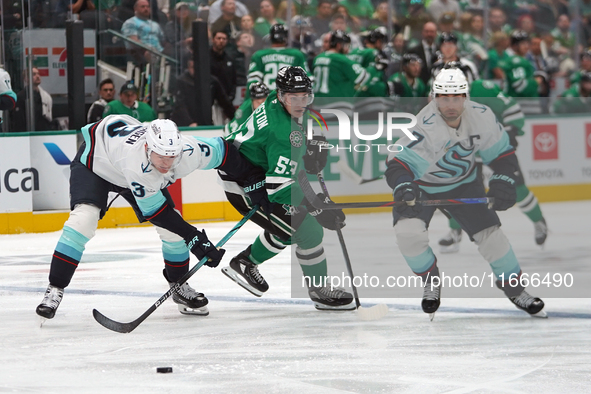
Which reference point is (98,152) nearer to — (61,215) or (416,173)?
(416,173)

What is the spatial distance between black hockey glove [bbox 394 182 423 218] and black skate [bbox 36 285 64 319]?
1532 millimetres

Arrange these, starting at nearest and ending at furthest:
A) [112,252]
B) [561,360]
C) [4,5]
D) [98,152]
Result: 1. [561,360]
2. [98,152]
3. [112,252]
4. [4,5]

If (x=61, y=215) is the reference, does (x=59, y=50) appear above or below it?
above

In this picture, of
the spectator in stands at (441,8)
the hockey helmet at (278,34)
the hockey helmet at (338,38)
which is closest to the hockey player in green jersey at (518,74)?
the spectator in stands at (441,8)

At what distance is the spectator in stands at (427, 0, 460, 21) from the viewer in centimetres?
865

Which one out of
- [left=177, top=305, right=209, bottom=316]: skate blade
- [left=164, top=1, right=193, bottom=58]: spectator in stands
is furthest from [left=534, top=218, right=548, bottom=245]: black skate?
[left=164, top=1, right=193, bottom=58]: spectator in stands

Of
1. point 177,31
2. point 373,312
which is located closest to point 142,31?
point 177,31

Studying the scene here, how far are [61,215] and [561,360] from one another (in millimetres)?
4683

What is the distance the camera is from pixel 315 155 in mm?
4156

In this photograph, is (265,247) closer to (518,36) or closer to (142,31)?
(142,31)

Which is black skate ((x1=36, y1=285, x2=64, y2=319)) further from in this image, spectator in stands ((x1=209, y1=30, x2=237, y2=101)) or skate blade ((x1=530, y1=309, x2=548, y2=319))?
spectator in stands ((x1=209, y1=30, x2=237, y2=101))

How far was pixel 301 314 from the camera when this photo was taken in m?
4.17

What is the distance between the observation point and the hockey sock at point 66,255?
3.89 m

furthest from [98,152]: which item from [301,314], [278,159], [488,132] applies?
[488,132]
